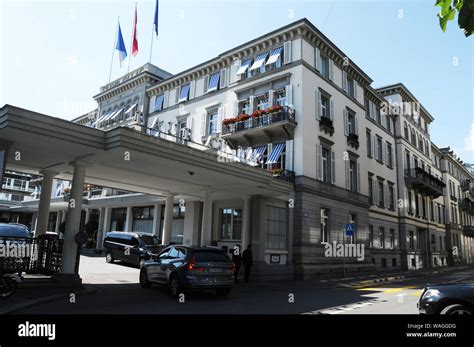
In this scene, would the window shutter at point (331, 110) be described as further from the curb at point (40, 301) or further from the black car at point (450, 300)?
the black car at point (450, 300)

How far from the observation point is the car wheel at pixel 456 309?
6.73 m

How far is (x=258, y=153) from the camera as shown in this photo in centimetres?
2448

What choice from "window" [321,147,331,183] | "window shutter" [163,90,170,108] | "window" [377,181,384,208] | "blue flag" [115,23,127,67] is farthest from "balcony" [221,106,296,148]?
"window" [377,181,384,208]

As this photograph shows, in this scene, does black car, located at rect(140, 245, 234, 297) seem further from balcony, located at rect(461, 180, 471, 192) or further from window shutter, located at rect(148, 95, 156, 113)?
balcony, located at rect(461, 180, 471, 192)

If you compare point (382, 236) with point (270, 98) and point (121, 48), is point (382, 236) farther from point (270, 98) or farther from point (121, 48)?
point (121, 48)

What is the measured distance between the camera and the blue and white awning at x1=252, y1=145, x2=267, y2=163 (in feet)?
78.3

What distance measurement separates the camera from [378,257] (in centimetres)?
3092

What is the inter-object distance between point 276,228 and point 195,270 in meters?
10.5

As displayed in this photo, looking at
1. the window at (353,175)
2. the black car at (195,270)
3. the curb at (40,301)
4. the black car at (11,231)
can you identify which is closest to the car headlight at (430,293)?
the black car at (195,270)

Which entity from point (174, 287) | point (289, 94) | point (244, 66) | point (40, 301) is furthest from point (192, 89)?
point (40, 301)

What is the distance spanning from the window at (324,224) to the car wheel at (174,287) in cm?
1373
